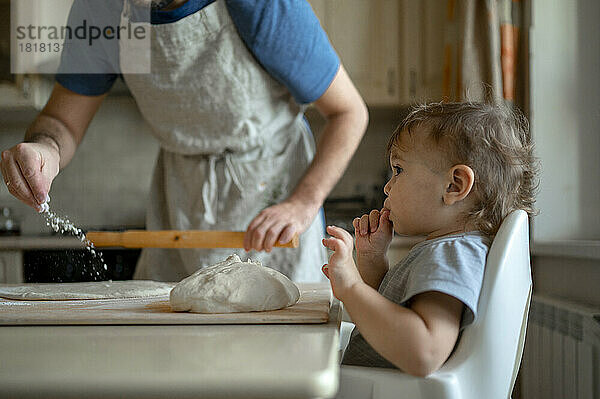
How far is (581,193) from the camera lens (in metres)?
1.74

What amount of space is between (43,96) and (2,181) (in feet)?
1.33

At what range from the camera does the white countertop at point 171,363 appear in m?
0.32

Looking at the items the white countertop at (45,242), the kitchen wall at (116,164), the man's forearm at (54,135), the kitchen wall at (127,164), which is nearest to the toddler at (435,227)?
the man's forearm at (54,135)

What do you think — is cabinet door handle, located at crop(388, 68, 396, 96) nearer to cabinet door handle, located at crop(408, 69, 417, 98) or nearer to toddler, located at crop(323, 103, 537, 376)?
cabinet door handle, located at crop(408, 69, 417, 98)

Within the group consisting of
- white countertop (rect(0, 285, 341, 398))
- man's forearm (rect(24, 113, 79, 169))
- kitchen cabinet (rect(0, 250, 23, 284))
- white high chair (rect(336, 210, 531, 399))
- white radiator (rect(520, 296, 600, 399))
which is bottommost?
white radiator (rect(520, 296, 600, 399))

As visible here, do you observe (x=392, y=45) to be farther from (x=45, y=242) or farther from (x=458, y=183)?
(x=458, y=183)

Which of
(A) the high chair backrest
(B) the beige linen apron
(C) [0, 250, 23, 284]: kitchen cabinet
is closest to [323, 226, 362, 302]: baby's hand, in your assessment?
(A) the high chair backrest

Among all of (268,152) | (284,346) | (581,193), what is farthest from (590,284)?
(284,346)

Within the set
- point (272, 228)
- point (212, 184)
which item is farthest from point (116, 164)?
point (272, 228)

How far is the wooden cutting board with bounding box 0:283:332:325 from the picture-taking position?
21.9 inches

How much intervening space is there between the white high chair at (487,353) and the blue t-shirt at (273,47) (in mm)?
586

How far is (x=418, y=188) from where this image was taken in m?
0.69

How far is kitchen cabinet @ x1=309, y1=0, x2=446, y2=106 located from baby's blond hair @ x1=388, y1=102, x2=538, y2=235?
1700 mm

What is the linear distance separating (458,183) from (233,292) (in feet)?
0.88
